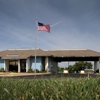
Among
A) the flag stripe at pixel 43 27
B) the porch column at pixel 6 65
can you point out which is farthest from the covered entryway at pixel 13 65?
the flag stripe at pixel 43 27

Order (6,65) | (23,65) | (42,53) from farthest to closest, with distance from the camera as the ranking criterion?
(6,65), (23,65), (42,53)

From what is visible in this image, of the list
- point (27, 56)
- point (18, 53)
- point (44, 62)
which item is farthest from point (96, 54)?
point (18, 53)

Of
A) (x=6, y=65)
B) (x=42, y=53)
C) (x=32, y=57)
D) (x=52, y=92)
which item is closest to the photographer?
(x=52, y=92)

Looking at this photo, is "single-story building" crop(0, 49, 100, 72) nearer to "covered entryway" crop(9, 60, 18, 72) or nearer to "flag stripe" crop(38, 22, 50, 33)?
"covered entryway" crop(9, 60, 18, 72)

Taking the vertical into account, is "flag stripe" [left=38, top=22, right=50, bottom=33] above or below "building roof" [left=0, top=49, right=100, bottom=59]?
above

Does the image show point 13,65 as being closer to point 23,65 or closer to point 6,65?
point 6,65

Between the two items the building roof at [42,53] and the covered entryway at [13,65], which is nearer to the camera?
the building roof at [42,53]

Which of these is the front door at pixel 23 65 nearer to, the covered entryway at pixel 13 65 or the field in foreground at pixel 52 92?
the covered entryway at pixel 13 65

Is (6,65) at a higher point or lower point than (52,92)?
lower

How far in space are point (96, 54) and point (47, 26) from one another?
13671 millimetres

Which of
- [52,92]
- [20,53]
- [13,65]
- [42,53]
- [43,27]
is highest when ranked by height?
[43,27]

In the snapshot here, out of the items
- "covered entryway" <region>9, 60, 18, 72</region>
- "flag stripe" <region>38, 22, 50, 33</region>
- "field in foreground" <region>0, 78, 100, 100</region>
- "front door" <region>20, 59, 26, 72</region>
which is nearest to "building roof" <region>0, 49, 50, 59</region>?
"front door" <region>20, 59, 26, 72</region>

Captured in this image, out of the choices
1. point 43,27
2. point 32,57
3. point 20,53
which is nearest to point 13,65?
point 20,53

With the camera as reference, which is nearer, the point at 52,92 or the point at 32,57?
the point at 52,92
